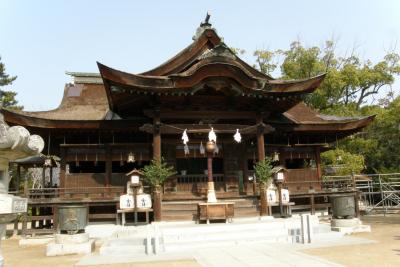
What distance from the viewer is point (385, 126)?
30.1 metres

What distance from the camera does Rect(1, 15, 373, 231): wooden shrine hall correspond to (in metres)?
13.8

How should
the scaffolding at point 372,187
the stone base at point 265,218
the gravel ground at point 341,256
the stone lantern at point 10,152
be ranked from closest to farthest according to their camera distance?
the stone lantern at point 10,152 < the gravel ground at point 341,256 < the stone base at point 265,218 < the scaffolding at point 372,187

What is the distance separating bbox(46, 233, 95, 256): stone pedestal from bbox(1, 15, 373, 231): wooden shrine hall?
3.37 m

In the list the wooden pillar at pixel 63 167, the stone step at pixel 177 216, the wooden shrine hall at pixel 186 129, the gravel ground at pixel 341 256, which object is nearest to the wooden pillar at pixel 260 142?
the wooden shrine hall at pixel 186 129

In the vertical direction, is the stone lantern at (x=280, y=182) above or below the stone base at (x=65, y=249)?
above

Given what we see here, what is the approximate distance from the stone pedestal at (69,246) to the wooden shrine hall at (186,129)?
3372mm

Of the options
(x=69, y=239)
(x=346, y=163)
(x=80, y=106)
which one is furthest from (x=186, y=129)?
(x=346, y=163)

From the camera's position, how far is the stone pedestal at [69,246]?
421 inches

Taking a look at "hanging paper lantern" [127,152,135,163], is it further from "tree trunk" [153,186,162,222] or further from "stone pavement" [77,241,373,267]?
"stone pavement" [77,241,373,267]

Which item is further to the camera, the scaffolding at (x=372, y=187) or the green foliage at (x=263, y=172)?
the scaffolding at (x=372, y=187)

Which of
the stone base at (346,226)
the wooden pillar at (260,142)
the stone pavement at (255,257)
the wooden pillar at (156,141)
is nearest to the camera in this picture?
the stone pavement at (255,257)

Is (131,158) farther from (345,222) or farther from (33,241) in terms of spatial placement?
(345,222)

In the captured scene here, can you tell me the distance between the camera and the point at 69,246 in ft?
35.4

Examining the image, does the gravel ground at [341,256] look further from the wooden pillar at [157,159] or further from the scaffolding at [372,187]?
the scaffolding at [372,187]
